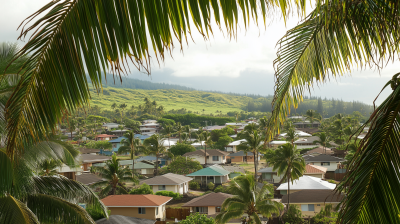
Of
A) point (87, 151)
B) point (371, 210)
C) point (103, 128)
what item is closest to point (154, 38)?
point (371, 210)

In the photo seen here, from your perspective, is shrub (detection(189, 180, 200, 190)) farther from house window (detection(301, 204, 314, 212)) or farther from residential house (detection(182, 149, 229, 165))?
house window (detection(301, 204, 314, 212))

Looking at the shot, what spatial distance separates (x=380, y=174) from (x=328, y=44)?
1891mm

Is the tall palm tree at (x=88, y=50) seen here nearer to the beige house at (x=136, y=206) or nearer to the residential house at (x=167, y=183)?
the beige house at (x=136, y=206)

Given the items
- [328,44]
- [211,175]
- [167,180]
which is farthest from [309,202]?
[328,44]

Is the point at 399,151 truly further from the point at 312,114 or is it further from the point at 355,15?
the point at 312,114

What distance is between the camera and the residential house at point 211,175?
135 feet

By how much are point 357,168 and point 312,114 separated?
10391cm

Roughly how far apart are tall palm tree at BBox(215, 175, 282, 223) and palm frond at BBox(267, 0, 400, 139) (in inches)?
719

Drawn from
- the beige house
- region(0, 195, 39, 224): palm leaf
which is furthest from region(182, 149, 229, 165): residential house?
region(0, 195, 39, 224): palm leaf

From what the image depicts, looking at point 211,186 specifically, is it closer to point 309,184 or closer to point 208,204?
point 208,204

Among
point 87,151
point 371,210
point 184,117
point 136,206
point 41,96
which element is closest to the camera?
point 41,96

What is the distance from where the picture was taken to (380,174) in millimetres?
1798

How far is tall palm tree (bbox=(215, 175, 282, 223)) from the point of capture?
21.5 meters

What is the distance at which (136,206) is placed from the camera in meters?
26.1
